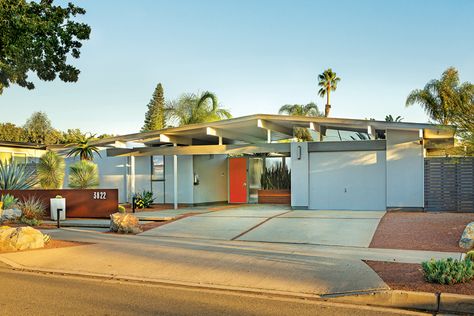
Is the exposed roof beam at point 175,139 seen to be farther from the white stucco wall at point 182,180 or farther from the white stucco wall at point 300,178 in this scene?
the white stucco wall at point 300,178

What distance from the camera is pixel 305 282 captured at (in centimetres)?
820

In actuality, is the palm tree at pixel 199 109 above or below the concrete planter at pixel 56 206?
above

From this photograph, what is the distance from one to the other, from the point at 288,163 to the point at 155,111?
3416cm

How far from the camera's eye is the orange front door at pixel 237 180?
2452cm

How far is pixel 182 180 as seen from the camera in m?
23.3

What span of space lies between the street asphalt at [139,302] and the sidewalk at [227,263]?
1.77ft

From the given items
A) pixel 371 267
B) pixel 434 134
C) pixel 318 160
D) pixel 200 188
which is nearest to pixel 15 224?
pixel 200 188

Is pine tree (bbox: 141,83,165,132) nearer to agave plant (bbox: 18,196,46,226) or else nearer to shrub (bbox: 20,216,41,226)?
agave plant (bbox: 18,196,46,226)

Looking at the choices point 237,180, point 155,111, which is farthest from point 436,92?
point 155,111

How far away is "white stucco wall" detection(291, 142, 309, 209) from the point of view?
1969 cm

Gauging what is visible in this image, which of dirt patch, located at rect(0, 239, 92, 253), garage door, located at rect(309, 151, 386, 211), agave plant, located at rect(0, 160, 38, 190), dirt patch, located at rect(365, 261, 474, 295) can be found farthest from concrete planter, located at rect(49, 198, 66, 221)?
dirt patch, located at rect(365, 261, 474, 295)

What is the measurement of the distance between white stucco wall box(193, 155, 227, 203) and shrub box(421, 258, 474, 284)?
16288 millimetres

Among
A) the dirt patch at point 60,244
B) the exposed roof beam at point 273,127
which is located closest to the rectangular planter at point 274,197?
the exposed roof beam at point 273,127

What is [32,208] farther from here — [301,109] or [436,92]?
[436,92]
